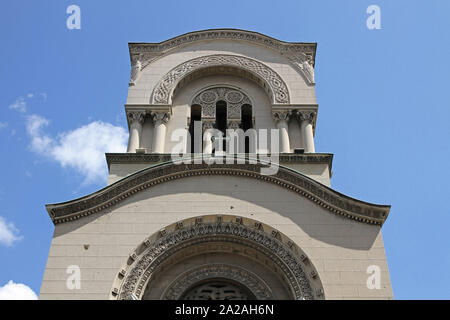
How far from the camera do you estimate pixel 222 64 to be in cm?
2402

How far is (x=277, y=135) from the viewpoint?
2170 cm

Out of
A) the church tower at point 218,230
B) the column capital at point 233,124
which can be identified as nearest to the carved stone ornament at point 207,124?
the column capital at point 233,124

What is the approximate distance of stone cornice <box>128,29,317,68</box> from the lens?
24516 mm

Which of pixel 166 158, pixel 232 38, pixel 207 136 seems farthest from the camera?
pixel 232 38

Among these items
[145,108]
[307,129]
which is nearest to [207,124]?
Result: [145,108]

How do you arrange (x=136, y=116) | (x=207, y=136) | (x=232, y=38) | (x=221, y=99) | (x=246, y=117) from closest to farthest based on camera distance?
(x=207, y=136) < (x=136, y=116) < (x=221, y=99) < (x=246, y=117) < (x=232, y=38)

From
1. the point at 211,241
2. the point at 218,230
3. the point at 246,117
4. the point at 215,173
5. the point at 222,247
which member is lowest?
the point at 222,247

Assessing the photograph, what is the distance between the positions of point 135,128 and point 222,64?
191 inches

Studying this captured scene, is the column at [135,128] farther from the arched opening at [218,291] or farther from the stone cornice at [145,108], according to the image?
the arched opening at [218,291]

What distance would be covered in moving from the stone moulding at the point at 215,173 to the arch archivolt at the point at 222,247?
5.83ft

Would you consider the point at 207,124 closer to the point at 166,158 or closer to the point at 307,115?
the point at 166,158
